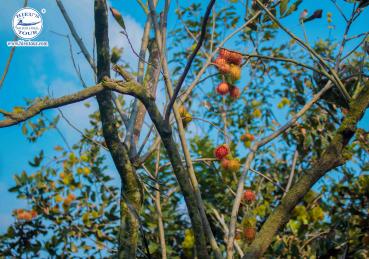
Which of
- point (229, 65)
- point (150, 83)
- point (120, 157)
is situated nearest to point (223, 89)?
point (229, 65)

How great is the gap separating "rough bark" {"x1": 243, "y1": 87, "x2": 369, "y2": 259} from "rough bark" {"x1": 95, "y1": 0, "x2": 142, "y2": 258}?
0.35 meters

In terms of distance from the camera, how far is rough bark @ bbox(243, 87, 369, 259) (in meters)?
1.32

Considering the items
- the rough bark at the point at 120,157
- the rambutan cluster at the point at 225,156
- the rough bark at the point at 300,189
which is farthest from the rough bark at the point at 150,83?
the rough bark at the point at 300,189

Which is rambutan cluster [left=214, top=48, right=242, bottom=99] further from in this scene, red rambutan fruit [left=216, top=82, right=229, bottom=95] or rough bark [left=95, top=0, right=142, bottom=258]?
rough bark [left=95, top=0, right=142, bottom=258]

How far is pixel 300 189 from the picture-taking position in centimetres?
134

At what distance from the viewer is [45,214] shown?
3.68 m

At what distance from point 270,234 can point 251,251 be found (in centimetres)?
7

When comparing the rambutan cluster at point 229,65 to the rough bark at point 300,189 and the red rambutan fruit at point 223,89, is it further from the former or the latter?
the rough bark at point 300,189

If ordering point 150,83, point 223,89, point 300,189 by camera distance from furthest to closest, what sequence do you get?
1. point 223,89
2. point 150,83
3. point 300,189

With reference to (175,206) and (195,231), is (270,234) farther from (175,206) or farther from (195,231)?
(175,206)

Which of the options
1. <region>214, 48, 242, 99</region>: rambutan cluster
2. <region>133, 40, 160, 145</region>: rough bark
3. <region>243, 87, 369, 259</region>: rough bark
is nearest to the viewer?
<region>243, 87, 369, 259</region>: rough bark

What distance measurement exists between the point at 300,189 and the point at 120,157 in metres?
0.53

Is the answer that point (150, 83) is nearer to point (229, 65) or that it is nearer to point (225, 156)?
point (229, 65)

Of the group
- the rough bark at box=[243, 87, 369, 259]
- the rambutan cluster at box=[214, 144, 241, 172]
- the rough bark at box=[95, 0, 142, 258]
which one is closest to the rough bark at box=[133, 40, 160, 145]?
the rough bark at box=[95, 0, 142, 258]
